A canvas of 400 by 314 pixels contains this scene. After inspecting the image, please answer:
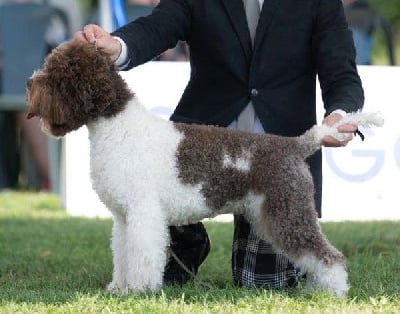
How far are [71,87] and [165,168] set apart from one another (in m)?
0.55

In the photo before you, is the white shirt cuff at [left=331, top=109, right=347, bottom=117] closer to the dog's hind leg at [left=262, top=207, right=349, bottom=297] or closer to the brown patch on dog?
the brown patch on dog

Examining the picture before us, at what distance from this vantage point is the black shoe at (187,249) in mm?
5309

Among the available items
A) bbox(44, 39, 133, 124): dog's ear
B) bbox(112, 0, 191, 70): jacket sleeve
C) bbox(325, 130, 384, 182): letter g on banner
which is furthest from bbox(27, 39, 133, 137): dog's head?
bbox(325, 130, 384, 182): letter g on banner

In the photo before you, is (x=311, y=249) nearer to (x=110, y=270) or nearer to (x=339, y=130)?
(x=339, y=130)

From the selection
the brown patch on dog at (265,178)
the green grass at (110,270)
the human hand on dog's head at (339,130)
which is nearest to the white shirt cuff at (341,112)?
the human hand on dog's head at (339,130)

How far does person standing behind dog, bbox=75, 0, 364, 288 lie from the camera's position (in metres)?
4.86

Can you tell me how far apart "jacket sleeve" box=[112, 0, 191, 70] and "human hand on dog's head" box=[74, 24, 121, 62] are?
0.17 metres

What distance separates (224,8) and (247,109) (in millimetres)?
534

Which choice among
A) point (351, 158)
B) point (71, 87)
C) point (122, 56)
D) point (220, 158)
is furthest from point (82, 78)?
point (351, 158)

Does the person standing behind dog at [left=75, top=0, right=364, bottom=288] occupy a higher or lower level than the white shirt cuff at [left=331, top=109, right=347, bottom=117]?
higher

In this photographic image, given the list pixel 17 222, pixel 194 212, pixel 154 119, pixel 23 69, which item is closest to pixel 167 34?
pixel 154 119

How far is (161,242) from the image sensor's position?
430 cm

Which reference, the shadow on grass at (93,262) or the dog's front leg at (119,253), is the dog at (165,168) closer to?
the dog's front leg at (119,253)

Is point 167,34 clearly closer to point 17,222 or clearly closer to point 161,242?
point 161,242
